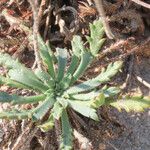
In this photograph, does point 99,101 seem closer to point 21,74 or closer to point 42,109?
point 42,109

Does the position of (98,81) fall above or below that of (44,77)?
below

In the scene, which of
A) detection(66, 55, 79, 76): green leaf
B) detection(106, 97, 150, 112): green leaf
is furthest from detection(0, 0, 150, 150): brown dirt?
detection(106, 97, 150, 112): green leaf

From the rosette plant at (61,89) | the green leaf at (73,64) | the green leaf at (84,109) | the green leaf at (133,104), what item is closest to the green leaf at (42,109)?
the rosette plant at (61,89)

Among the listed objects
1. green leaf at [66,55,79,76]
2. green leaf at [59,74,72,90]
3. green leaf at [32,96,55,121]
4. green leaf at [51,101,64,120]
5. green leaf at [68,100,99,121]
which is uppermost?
green leaf at [66,55,79,76]

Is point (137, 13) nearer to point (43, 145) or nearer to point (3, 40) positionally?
point (3, 40)

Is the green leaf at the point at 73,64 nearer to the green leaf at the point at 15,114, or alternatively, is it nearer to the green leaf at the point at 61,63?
the green leaf at the point at 61,63

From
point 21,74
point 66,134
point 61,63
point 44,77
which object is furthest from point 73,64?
point 66,134

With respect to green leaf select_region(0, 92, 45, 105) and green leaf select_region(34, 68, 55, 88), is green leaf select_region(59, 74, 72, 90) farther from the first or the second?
green leaf select_region(0, 92, 45, 105)
